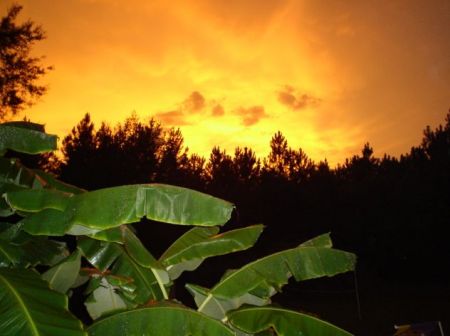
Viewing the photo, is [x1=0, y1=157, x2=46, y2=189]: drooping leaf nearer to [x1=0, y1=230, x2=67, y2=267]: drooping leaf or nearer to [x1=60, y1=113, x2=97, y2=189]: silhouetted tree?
[x1=0, y1=230, x2=67, y2=267]: drooping leaf

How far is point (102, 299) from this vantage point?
2.91 metres

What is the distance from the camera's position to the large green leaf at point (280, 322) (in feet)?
8.15

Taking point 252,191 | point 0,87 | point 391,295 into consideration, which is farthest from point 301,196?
point 0,87

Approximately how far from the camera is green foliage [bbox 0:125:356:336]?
6.20ft

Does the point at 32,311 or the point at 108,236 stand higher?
the point at 108,236

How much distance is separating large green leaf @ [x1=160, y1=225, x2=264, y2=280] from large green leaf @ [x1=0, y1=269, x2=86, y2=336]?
3.52 ft

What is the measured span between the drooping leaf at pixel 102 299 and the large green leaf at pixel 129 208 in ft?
2.88

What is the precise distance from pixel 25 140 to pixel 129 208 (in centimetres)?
136

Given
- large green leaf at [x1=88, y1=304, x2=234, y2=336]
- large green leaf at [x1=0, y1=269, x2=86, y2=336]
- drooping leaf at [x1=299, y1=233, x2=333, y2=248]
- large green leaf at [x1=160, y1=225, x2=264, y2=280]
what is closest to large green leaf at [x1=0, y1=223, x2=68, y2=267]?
large green leaf at [x1=0, y1=269, x2=86, y2=336]

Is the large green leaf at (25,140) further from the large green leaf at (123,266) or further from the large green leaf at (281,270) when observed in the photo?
the large green leaf at (281,270)

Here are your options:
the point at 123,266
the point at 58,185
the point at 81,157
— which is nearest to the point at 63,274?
the point at 123,266

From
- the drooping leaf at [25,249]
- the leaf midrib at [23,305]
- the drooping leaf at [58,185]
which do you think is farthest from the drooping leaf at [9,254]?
the drooping leaf at [58,185]

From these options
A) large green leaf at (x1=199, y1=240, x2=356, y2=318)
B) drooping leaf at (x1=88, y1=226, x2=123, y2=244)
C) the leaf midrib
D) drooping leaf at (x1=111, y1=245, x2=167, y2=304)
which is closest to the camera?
the leaf midrib

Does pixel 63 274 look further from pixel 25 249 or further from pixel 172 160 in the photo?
pixel 172 160
